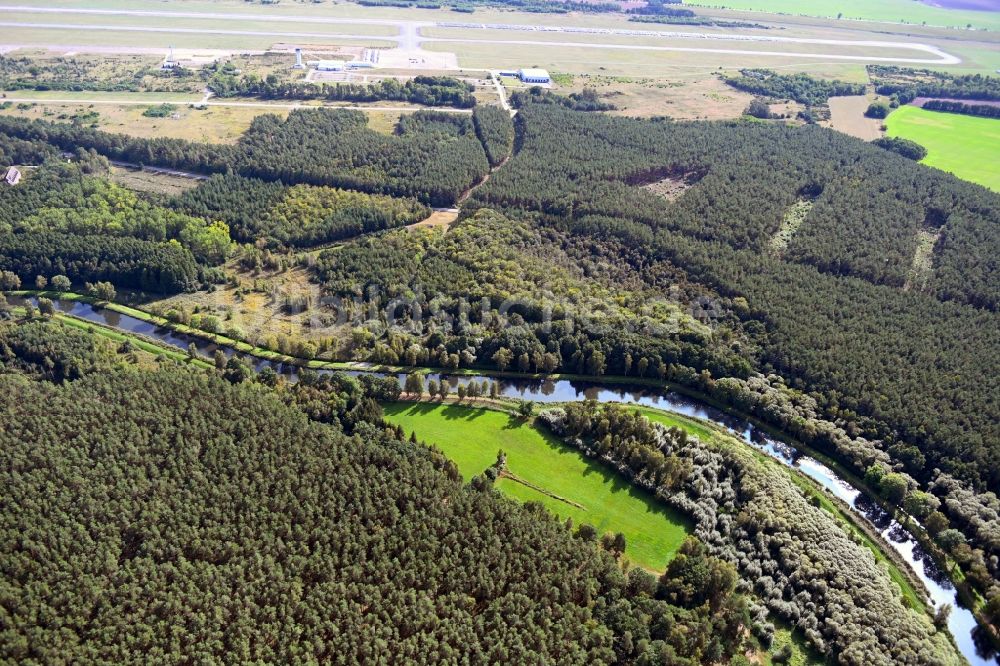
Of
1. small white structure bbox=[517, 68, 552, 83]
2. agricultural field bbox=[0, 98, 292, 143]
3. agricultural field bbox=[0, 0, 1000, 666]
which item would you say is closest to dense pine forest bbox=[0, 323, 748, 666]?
agricultural field bbox=[0, 0, 1000, 666]

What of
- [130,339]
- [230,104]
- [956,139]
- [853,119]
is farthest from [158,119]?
[956,139]

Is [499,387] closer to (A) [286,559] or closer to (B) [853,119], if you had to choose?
(A) [286,559]

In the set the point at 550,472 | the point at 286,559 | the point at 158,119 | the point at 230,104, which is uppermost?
the point at 230,104

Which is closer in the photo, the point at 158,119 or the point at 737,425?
the point at 737,425

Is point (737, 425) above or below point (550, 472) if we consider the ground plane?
above

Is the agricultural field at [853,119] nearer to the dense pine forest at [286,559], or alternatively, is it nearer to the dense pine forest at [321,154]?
the dense pine forest at [321,154]

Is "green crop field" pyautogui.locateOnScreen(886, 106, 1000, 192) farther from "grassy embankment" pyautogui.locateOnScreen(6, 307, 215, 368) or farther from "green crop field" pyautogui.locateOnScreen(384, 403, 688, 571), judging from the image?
"grassy embankment" pyautogui.locateOnScreen(6, 307, 215, 368)

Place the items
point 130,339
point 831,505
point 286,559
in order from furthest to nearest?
point 130,339 < point 831,505 < point 286,559
